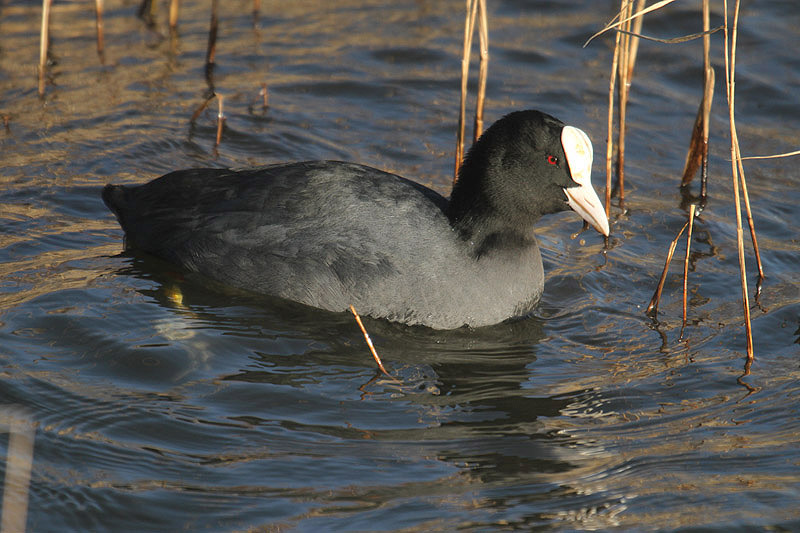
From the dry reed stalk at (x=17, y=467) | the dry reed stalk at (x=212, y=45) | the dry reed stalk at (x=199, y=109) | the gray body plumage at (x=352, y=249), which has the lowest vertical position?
the dry reed stalk at (x=17, y=467)

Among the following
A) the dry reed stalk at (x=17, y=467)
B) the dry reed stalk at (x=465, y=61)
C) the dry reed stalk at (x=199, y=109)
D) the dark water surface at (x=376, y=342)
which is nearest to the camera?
the dry reed stalk at (x=17, y=467)

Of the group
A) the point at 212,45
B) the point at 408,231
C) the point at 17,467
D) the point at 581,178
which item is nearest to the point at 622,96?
the point at 581,178

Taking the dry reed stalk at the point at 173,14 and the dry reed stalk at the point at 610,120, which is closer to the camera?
the dry reed stalk at the point at 610,120

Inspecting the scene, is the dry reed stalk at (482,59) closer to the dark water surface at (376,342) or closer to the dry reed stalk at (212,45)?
the dark water surface at (376,342)

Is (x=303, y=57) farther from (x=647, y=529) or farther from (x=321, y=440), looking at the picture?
(x=647, y=529)

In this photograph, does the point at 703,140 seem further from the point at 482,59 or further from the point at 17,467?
the point at 17,467

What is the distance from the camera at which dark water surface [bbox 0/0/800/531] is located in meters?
3.33

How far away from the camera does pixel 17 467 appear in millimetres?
3273

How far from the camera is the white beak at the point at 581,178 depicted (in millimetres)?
4566

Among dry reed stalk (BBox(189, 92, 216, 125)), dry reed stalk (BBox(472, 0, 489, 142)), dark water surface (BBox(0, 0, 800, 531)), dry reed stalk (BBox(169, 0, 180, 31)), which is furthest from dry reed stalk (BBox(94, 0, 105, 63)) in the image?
dry reed stalk (BBox(472, 0, 489, 142))

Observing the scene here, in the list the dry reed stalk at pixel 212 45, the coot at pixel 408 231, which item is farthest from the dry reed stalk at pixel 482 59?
the dry reed stalk at pixel 212 45

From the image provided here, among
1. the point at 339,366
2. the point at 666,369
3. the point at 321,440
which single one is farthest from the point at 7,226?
the point at 666,369

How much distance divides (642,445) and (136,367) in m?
1.94

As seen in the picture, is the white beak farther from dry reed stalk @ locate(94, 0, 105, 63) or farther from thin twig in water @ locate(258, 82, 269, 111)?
dry reed stalk @ locate(94, 0, 105, 63)
